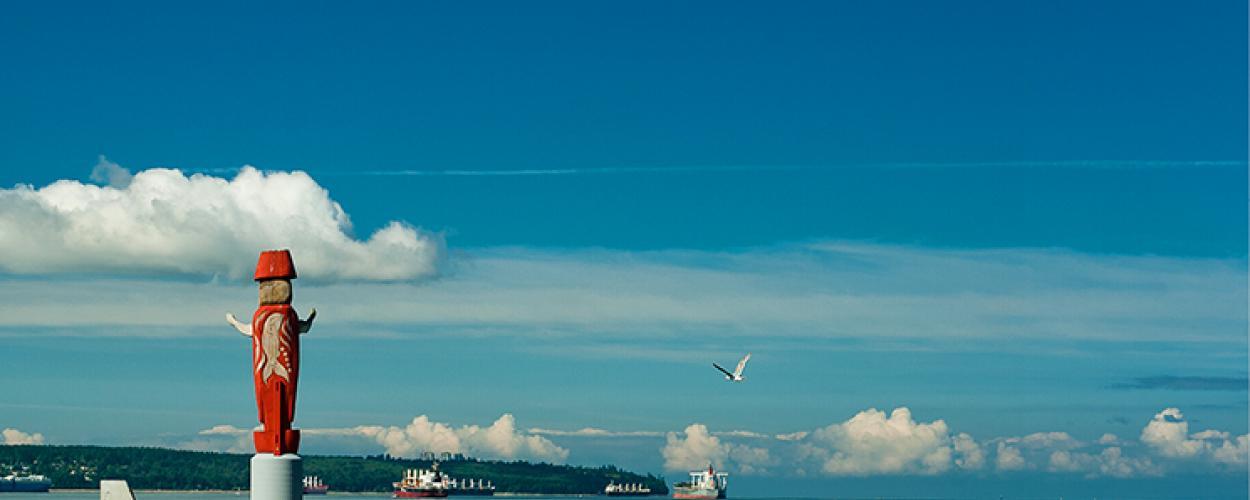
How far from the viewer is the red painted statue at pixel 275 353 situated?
38281 millimetres

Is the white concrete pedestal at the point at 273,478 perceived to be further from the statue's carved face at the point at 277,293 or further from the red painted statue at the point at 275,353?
the statue's carved face at the point at 277,293

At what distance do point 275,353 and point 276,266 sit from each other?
71.6 inches

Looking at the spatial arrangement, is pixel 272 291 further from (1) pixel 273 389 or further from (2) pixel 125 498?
(2) pixel 125 498

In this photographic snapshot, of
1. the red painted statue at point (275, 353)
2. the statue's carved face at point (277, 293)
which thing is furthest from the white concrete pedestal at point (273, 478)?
the statue's carved face at point (277, 293)

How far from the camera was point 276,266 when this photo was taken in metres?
38.4

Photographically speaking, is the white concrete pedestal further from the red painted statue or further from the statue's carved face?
the statue's carved face

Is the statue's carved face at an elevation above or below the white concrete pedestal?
above

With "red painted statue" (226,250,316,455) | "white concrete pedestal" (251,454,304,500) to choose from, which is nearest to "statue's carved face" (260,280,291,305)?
"red painted statue" (226,250,316,455)

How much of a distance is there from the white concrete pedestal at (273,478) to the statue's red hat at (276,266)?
12.3 feet

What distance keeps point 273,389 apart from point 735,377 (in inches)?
1796

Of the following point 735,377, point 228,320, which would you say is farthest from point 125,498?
point 735,377

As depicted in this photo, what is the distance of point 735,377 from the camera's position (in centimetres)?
8219

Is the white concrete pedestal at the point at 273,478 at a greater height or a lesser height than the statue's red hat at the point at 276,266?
lesser

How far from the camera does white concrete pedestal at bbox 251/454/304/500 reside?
38.0 m
